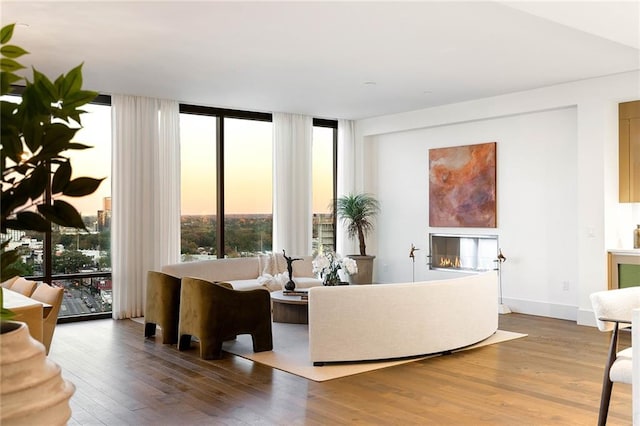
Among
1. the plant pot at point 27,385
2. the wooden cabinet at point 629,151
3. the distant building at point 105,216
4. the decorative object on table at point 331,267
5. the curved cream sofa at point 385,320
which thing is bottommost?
the curved cream sofa at point 385,320

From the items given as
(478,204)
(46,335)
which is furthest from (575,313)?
(46,335)

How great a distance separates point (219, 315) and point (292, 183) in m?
4.40

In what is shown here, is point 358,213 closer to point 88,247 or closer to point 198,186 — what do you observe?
point 198,186

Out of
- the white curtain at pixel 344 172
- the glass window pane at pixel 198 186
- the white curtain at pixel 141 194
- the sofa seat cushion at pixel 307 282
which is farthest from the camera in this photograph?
the white curtain at pixel 344 172

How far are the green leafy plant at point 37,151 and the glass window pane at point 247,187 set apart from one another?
830cm

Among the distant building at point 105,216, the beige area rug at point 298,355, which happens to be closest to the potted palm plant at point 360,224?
the beige area rug at point 298,355

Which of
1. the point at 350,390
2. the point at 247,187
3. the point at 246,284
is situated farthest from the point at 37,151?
the point at 247,187

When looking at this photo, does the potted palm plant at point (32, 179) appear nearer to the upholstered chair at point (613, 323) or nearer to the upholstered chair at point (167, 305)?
the upholstered chair at point (613, 323)

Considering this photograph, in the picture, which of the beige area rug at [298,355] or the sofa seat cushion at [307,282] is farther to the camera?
the sofa seat cushion at [307,282]

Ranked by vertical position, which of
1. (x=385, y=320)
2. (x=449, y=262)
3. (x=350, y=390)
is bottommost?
(x=350, y=390)

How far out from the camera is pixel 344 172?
34.5 feet

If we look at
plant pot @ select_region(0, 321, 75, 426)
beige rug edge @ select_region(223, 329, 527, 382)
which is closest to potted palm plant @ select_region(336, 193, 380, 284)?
beige rug edge @ select_region(223, 329, 527, 382)

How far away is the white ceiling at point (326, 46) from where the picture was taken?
15.2 ft

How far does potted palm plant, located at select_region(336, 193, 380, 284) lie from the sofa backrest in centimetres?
195
